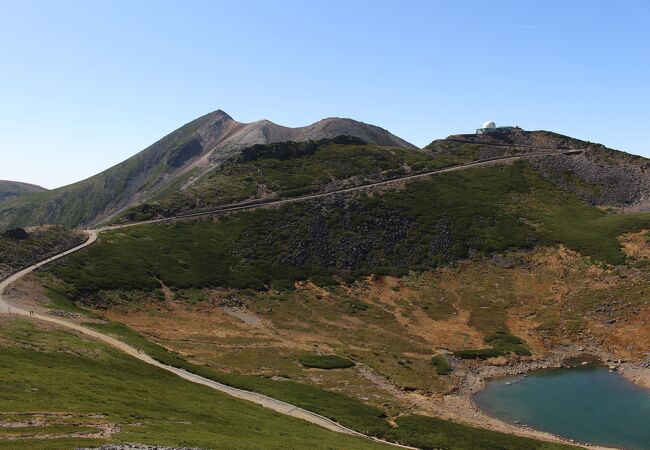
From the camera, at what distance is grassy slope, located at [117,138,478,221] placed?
13650 centimetres

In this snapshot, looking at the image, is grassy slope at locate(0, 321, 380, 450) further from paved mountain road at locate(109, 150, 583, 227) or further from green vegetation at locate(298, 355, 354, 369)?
paved mountain road at locate(109, 150, 583, 227)

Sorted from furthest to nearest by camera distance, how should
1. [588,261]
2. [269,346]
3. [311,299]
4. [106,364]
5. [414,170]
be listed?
[414,170]
[588,261]
[311,299]
[269,346]
[106,364]

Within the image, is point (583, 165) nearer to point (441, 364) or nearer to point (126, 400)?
point (441, 364)

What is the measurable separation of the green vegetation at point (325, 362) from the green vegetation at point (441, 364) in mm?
13181

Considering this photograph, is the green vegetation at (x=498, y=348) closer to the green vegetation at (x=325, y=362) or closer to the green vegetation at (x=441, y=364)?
the green vegetation at (x=441, y=364)

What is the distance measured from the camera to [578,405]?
188ft

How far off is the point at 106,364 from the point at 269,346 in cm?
2923

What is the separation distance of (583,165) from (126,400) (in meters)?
165

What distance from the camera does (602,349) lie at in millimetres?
75312

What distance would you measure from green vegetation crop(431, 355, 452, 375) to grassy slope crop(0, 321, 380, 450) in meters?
31.9

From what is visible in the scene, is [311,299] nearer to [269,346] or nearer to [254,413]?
[269,346]

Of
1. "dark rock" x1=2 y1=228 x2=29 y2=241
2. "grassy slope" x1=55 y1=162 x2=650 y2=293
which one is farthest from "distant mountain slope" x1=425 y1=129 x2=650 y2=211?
"dark rock" x1=2 y1=228 x2=29 y2=241

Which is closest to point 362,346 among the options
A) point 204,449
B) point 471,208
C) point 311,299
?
point 311,299

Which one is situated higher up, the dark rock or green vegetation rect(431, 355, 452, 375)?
the dark rock
